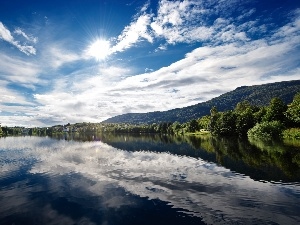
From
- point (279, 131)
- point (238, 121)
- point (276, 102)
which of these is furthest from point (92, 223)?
point (238, 121)

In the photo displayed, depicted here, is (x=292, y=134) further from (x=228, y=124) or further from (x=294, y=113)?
(x=228, y=124)

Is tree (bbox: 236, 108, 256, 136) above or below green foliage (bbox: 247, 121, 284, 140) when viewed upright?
above

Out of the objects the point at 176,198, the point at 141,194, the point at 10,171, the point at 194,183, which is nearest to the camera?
the point at 176,198

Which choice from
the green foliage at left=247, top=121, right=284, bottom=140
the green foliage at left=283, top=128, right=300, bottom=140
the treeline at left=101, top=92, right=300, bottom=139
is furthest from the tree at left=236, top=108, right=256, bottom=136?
the green foliage at left=283, top=128, right=300, bottom=140

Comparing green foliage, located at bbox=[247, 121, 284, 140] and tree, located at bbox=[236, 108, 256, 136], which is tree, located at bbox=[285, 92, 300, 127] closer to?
green foliage, located at bbox=[247, 121, 284, 140]

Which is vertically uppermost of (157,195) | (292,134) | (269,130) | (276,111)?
(276,111)

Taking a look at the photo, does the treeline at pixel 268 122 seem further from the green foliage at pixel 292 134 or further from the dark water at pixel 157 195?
the dark water at pixel 157 195

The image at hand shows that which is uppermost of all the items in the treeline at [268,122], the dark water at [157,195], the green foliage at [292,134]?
the treeline at [268,122]

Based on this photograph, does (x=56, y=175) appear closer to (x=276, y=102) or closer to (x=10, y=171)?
(x=10, y=171)

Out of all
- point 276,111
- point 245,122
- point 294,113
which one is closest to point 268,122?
point 276,111

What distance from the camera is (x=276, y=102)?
444 feet

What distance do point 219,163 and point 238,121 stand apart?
335 feet

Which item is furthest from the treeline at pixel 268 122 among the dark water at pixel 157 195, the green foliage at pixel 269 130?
the dark water at pixel 157 195

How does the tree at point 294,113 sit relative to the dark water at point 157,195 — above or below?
above
